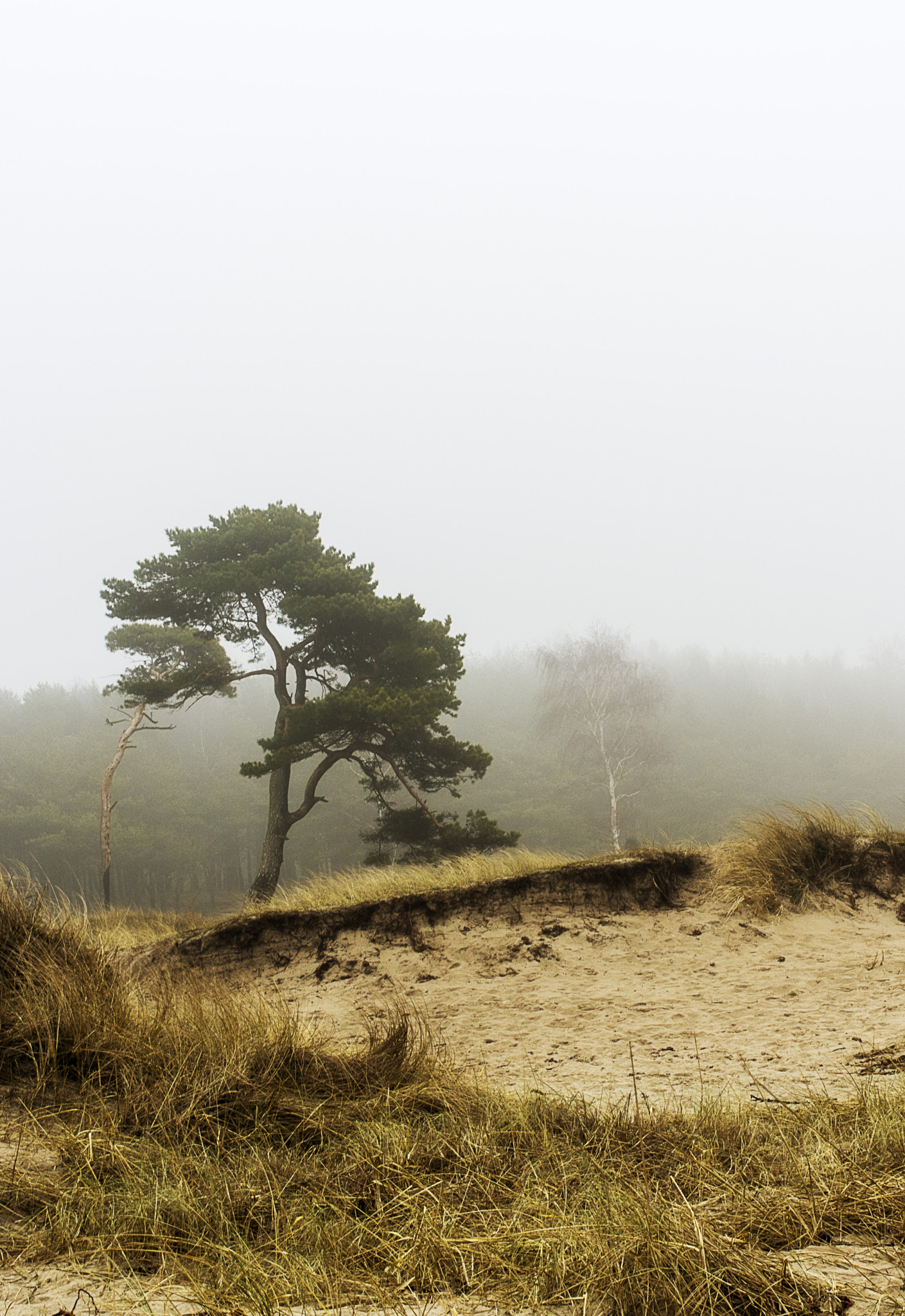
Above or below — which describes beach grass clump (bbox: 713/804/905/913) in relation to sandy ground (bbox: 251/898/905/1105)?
above

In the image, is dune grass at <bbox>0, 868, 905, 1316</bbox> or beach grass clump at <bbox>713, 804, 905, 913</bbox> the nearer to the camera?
dune grass at <bbox>0, 868, 905, 1316</bbox>

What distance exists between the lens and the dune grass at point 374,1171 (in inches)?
67.2

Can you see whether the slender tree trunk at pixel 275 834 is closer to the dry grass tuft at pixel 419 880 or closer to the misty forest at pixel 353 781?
the dry grass tuft at pixel 419 880

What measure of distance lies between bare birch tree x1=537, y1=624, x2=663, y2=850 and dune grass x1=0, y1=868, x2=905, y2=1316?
101ft

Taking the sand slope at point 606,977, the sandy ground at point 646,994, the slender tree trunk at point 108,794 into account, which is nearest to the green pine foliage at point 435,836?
the sand slope at point 606,977

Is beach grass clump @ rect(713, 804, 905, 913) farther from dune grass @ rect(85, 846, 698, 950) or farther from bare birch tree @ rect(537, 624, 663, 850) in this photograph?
bare birch tree @ rect(537, 624, 663, 850)

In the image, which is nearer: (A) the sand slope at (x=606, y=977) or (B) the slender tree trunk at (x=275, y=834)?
(A) the sand slope at (x=606, y=977)

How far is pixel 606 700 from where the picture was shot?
34.3 metres

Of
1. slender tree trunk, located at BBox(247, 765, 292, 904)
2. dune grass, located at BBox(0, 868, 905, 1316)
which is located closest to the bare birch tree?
A: slender tree trunk, located at BBox(247, 765, 292, 904)

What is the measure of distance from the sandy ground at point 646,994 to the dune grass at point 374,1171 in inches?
25.0

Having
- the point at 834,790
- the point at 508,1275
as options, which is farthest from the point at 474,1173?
the point at 834,790

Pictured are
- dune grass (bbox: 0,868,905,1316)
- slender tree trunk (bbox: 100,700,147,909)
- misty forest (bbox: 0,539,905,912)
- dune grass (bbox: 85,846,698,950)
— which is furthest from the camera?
misty forest (bbox: 0,539,905,912)

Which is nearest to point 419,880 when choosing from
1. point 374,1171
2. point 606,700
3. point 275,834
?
point 374,1171

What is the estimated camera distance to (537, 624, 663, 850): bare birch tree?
112 ft
